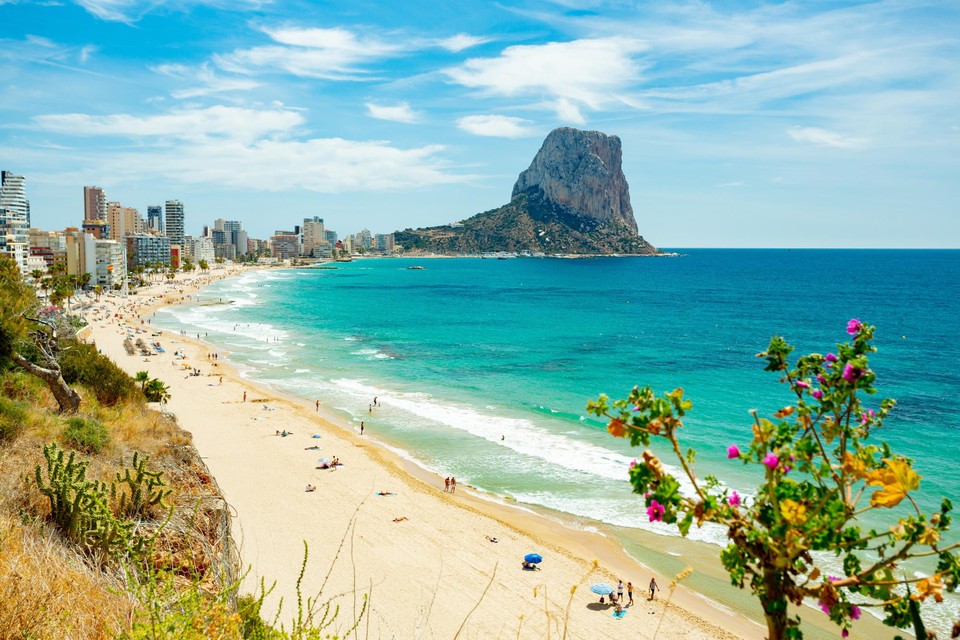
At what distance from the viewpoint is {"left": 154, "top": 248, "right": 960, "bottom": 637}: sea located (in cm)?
2341

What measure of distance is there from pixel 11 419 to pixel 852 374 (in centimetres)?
1420

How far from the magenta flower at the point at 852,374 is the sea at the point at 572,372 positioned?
4.72m

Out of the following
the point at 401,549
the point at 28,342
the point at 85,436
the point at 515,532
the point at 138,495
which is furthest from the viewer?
the point at 515,532

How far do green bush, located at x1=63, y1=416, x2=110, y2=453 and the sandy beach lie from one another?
3.85m

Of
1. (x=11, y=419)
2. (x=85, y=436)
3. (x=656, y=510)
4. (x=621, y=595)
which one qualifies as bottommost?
(x=621, y=595)

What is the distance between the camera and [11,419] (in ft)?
39.3

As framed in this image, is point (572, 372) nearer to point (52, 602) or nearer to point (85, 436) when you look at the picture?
point (85, 436)

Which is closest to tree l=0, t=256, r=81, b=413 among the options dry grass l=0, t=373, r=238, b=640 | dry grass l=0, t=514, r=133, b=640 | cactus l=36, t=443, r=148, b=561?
dry grass l=0, t=373, r=238, b=640

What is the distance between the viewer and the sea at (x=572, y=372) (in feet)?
76.8

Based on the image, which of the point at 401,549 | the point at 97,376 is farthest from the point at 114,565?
the point at 97,376

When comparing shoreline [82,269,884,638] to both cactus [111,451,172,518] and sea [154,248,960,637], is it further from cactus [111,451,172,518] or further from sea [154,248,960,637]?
cactus [111,451,172,518]

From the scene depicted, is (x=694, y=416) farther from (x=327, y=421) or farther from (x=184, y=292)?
(x=184, y=292)

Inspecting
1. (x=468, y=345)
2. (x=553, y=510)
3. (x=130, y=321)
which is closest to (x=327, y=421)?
(x=553, y=510)

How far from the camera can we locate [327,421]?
103 feet
